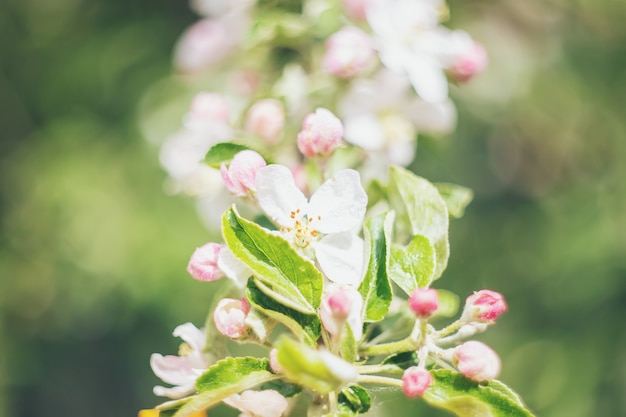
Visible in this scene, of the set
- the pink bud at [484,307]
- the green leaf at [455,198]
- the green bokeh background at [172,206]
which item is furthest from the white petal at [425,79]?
the green bokeh background at [172,206]

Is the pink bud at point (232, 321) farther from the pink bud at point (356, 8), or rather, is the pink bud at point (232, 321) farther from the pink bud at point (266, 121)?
the pink bud at point (356, 8)

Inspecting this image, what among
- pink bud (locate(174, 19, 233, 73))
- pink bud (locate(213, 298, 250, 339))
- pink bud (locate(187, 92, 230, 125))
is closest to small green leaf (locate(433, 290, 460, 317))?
pink bud (locate(213, 298, 250, 339))

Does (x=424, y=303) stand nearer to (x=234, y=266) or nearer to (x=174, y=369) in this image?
(x=234, y=266)

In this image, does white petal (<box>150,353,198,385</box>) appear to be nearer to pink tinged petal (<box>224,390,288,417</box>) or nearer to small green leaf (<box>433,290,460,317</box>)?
pink tinged petal (<box>224,390,288,417</box>)

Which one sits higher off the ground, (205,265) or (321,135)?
(321,135)

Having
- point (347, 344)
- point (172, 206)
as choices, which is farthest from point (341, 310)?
point (172, 206)

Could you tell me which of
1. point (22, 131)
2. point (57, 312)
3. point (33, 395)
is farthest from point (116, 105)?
point (33, 395)

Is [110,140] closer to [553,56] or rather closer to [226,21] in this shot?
[226,21]
